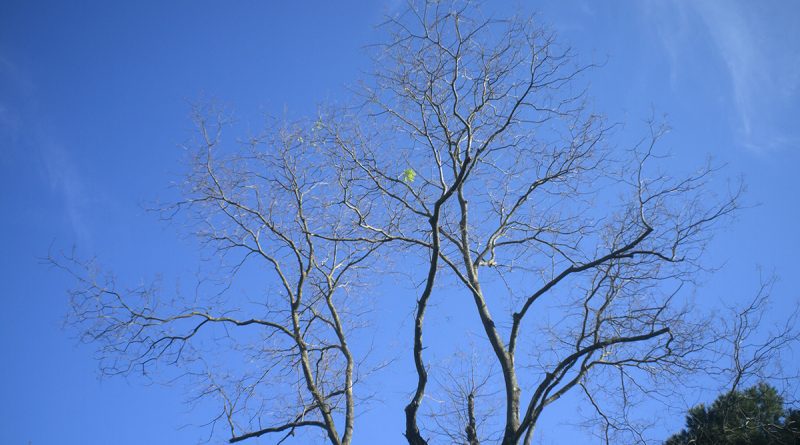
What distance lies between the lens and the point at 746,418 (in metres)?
7.38

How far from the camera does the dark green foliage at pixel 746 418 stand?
24.3 ft

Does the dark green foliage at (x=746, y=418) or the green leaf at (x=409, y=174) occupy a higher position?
the green leaf at (x=409, y=174)

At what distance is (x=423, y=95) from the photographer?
8.20 m

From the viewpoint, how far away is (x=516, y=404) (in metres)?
7.20

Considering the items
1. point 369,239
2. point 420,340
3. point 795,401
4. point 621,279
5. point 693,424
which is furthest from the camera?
point 693,424

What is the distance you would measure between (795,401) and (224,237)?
765cm

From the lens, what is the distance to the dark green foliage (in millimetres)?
7398

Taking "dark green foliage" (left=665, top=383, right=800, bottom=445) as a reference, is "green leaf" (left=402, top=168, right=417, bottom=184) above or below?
above

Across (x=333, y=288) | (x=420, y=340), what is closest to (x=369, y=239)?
(x=333, y=288)

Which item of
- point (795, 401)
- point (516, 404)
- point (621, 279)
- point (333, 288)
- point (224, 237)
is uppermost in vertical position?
point (224, 237)

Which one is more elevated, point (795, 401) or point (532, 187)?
point (532, 187)

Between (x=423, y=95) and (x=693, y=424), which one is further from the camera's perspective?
(x=693, y=424)

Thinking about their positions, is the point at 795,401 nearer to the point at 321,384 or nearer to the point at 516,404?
the point at 516,404

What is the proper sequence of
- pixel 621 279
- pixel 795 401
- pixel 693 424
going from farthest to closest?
pixel 693 424, pixel 621 279, pixel 795 401
